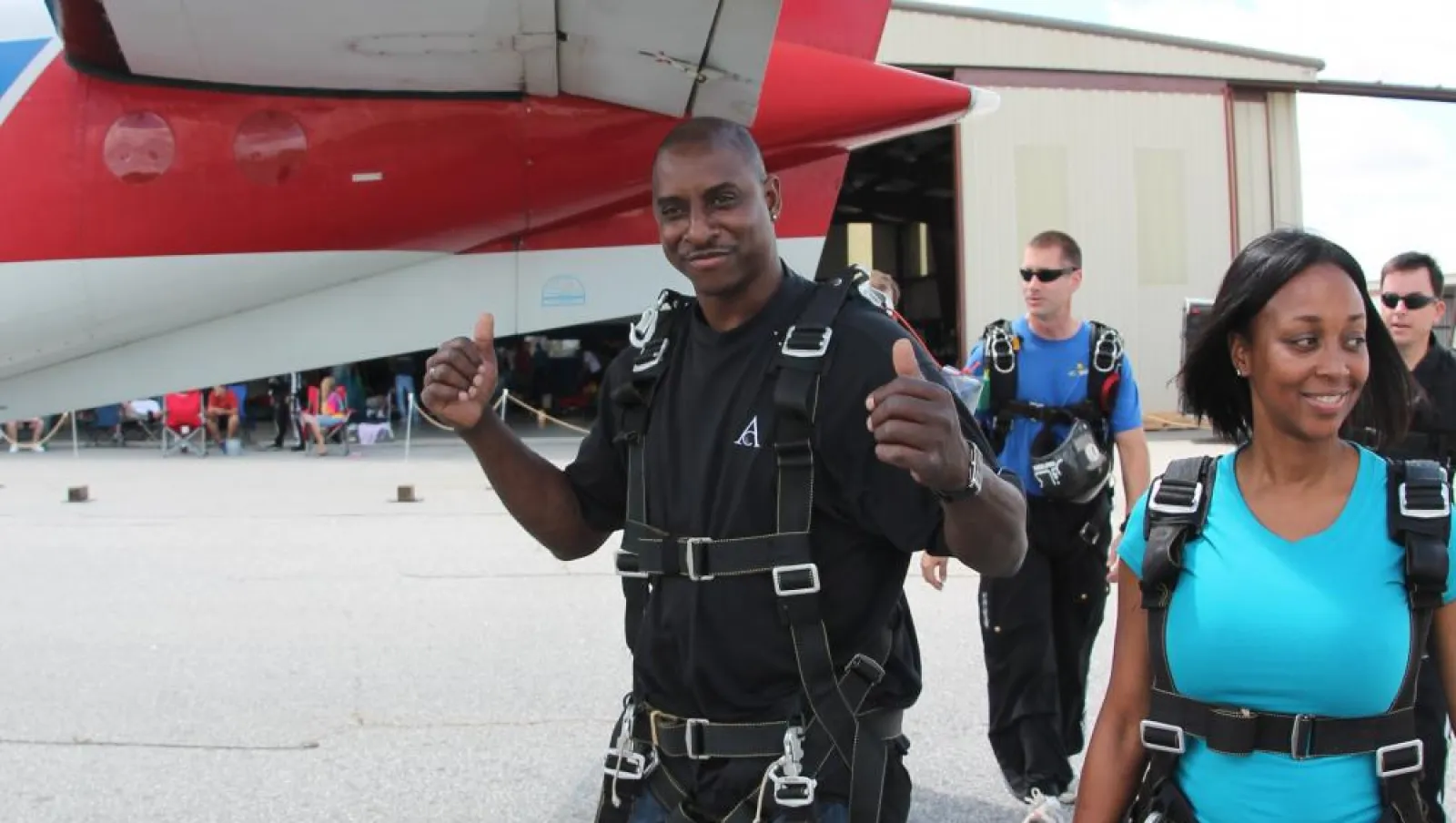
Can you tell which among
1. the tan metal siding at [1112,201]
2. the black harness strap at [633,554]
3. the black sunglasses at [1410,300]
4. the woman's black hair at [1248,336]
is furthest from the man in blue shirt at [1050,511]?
the tan metal siding at [1112,201]

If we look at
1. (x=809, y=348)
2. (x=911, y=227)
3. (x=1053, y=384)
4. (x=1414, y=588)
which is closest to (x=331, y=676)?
(x=1053, y=384)

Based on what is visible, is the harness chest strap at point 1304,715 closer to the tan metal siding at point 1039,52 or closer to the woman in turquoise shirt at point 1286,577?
the woman in turquoise shirt at point 1286,577

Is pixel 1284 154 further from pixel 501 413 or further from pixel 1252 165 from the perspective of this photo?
pixel 501 413

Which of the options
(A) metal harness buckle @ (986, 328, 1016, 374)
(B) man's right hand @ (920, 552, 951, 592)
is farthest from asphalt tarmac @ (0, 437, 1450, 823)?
(A) metal harness buckle @ (986, 328, 1016, 374)

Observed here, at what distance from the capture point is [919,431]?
56.7 inches

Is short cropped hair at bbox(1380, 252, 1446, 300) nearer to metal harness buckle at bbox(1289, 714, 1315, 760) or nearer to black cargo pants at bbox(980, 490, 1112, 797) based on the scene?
black cargo pants at bbox(980, 490, 1112, 797)

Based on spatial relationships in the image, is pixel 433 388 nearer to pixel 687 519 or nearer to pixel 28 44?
pixel 687 519

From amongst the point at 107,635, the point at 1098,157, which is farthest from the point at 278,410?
the point at 1098,157

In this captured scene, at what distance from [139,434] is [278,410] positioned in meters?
4.11

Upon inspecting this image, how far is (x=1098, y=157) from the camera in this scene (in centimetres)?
1906

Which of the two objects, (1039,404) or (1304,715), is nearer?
(1304,715)

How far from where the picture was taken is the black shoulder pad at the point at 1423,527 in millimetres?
1549

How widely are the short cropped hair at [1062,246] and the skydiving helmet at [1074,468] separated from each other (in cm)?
57

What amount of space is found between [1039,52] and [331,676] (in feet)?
56.5
